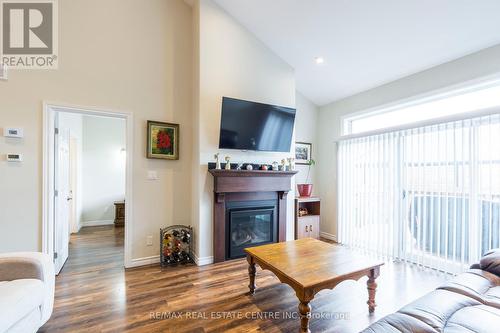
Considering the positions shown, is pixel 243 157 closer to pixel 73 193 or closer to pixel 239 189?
pixel 239 189

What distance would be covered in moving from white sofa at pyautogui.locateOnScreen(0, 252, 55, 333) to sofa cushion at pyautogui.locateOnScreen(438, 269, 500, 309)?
2.70m

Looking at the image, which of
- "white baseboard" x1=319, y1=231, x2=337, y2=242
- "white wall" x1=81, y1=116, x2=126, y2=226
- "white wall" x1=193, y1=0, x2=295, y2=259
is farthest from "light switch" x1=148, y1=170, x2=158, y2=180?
"white baseboard" x1=319, y1=231, x2=337, y2=242

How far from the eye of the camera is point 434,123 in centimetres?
292

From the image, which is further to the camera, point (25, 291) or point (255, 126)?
point (255, 126)

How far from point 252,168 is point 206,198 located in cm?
80

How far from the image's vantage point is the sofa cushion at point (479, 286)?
1.37 meters

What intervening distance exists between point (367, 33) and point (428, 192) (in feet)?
7.25

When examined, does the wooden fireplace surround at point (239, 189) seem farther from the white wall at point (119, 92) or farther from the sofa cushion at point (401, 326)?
the sofa cushion at point (401, 326)

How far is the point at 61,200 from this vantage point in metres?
3.03

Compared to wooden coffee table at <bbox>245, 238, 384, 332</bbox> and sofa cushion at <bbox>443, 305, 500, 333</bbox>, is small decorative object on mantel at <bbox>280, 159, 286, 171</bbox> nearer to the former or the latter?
wooden coffee table at <bbox>245, 238, 384, 332</bbox>

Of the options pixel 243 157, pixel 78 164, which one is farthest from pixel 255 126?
pixel 78 164

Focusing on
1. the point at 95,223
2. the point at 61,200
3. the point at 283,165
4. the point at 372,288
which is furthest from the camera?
the point at 95,223

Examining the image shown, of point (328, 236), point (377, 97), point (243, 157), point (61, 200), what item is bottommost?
point (328, 236)

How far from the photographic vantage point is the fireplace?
3.35m
